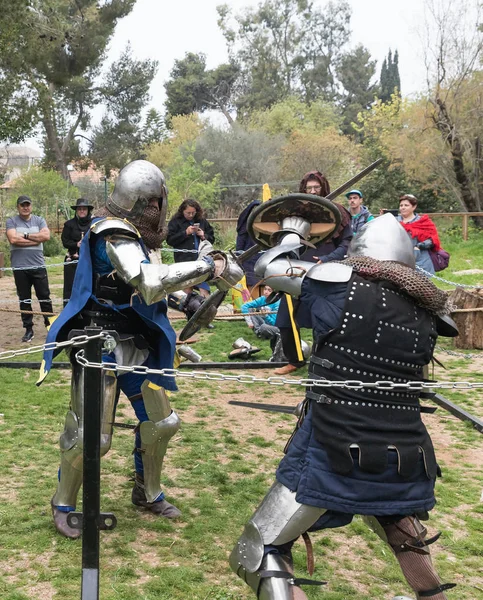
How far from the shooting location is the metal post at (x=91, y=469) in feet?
7.91

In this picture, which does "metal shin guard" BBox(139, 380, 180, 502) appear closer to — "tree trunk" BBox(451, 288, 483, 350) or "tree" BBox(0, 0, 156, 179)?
"tree trunk" BBox(451, 288, 483, 350)

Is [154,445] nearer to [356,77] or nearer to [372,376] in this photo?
[372,376]

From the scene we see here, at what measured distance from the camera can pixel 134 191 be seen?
10.5ft

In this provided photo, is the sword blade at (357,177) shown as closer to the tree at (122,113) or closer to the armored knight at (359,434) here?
the armored knight at (359,434)

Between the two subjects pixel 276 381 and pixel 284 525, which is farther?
pixel 276 381

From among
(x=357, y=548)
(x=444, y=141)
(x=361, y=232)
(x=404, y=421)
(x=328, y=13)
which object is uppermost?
(x=328, y=13)

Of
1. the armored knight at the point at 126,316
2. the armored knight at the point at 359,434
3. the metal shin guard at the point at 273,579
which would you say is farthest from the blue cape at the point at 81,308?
the metal shin guard at the point at 273,579

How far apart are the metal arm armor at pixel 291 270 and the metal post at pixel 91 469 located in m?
0.65

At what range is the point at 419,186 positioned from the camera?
2323 cm

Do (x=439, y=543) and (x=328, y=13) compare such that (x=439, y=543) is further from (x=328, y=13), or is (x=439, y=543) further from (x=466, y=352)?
(x=328, y=13)

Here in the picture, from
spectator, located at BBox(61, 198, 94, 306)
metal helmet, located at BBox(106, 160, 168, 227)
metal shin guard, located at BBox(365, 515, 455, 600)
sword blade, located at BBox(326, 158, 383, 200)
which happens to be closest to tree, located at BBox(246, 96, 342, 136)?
spectator, located at BBox(61, 198, 94, 306)

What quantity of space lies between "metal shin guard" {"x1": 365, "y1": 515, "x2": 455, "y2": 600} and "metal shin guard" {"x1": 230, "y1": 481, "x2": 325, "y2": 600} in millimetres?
328

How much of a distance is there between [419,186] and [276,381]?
72.3ft

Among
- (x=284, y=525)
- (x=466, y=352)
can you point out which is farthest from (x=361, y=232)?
(x=466, y=352)
